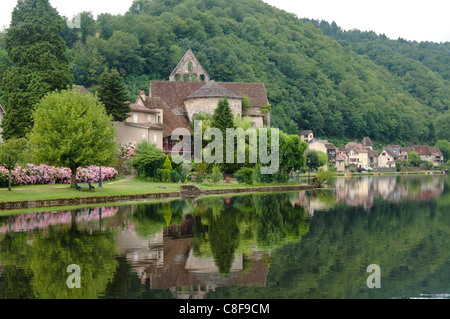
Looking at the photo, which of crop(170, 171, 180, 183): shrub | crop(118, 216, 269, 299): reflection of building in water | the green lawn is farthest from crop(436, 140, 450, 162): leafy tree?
crop(118, 216, 269, 299): reflection of building in water

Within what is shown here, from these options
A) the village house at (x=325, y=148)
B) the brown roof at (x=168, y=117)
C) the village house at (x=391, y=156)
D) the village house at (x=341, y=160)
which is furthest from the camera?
the village house at (x=391, y=156)

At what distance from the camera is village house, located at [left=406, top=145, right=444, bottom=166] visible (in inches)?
6983

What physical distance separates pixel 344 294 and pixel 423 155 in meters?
177

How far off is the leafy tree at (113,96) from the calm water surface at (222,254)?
29.7 meters

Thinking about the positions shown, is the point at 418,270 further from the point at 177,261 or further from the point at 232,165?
the point at 232,165

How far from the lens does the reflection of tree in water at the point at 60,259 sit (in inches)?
494

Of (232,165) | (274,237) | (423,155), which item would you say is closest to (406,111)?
(423,155)

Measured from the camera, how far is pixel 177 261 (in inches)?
623

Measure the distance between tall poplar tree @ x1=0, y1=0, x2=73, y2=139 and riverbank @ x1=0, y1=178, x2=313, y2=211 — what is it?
41.6 feet

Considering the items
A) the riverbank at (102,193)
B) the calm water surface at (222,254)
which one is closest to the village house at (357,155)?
the riverbank at (102,193)

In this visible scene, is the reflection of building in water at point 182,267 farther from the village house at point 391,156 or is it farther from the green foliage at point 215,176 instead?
the village house at point 391,156

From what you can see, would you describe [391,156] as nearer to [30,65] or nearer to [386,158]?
[386,158]

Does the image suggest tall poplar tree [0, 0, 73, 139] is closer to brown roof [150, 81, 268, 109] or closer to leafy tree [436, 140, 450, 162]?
brown roof [150, 81, 268, 109]

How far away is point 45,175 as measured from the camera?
41.2 metres
